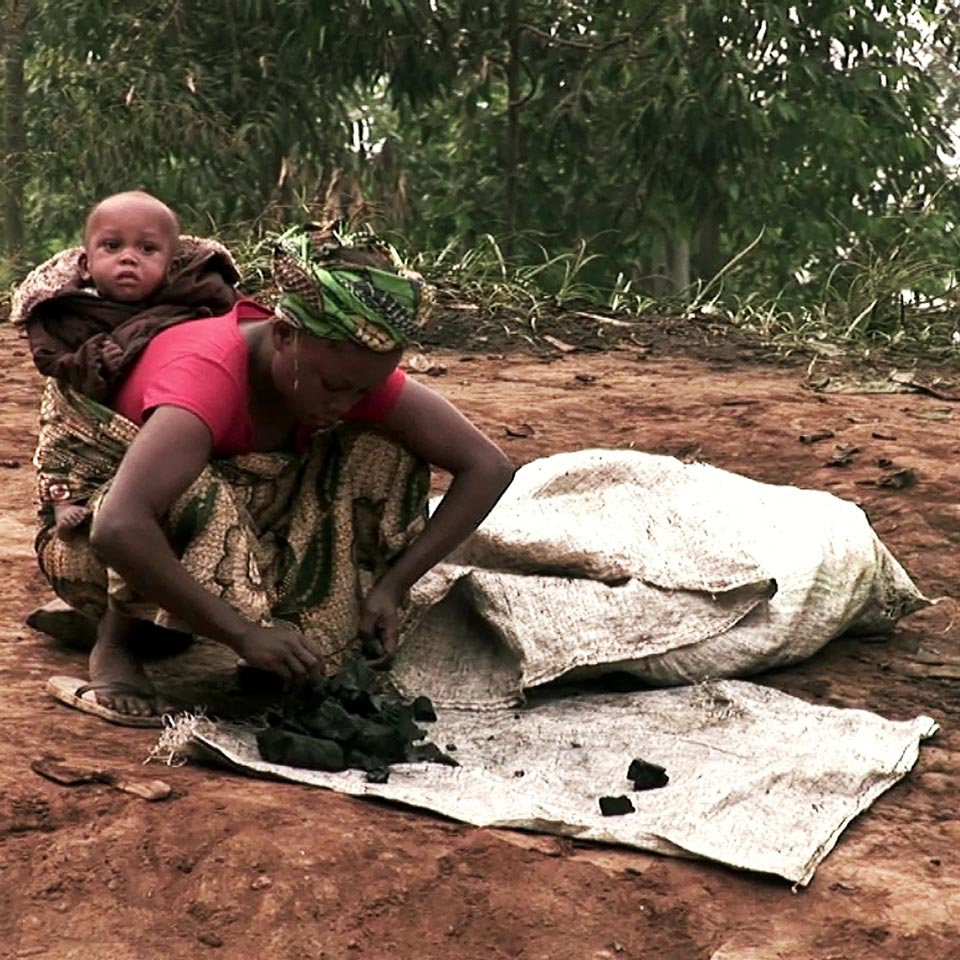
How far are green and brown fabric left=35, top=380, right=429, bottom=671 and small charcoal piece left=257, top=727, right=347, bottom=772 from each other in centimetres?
23

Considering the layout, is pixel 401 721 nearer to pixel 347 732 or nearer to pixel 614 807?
pixel 347 732

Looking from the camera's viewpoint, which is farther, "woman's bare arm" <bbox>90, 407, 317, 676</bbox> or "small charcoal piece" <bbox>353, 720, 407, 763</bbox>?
"small charcoal piece" <bbox>353, 720, 407, 763</bbox>

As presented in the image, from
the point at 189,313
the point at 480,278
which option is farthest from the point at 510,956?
the point at 480,278

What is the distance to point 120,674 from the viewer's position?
3.09 metres

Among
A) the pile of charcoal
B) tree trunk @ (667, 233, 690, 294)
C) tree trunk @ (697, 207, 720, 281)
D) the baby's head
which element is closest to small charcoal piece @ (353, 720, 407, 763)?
the pile of charcoal

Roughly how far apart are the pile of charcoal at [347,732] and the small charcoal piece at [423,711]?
0.05 meters

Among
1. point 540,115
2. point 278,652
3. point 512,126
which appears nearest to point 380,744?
point 278,652

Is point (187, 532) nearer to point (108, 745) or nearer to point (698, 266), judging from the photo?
point (108, 745)

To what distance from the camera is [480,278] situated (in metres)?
7.52

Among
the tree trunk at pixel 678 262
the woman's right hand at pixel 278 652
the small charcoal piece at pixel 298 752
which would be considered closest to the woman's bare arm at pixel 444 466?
the woman's right hand at pixel 278 652

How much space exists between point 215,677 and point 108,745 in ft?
1.57

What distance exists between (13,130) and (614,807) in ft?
23.6

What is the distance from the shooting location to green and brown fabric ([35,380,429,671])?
2.96 meters

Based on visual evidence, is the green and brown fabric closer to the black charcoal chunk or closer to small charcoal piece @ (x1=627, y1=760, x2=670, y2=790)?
the black charcoal chunk
